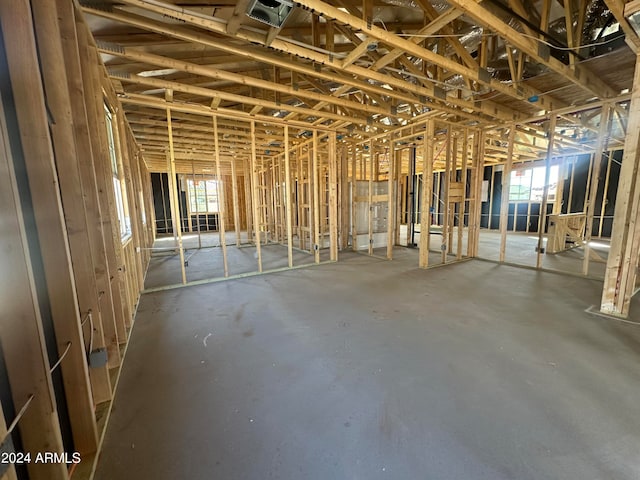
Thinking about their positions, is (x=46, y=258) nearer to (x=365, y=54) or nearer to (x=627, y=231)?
(x=365, y=54)

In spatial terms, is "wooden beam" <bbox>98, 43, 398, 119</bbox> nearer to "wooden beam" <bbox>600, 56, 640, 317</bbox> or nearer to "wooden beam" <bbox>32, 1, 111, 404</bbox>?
"wooden beam" <bbox>32, 1, 111, 404</bbox>

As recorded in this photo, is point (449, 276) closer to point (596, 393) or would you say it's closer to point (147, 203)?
point (596, 393)

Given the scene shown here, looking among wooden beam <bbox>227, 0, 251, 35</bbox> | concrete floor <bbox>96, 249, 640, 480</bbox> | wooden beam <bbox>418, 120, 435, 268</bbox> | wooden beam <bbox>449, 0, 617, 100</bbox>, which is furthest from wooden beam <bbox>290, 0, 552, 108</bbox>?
concrete floor <bbox>96, 249, 640, 480</bbox>

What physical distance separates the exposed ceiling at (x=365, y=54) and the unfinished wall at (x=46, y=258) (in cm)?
116

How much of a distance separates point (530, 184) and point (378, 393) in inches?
488

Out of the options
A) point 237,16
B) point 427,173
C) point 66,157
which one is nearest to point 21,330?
point 66,157

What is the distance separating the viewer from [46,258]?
1168 mm

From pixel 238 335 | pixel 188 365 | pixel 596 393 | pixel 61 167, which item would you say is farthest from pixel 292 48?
pixel 596 393

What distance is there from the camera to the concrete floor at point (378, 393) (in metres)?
1.26

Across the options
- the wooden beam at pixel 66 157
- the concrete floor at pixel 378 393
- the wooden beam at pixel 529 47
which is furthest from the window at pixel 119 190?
the wooden beam at pixel 529 47

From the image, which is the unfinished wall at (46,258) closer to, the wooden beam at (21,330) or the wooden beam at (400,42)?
the wooden beam at (21,330)

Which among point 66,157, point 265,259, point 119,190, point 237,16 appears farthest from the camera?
point 265,259

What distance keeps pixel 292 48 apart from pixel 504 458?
3.33 metres

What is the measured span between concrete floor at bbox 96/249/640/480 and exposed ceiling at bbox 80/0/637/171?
2687mm
